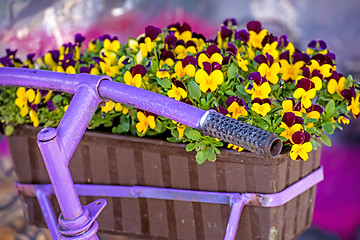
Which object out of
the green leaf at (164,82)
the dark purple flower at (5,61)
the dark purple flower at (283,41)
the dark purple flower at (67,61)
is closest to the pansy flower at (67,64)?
the dark purple flower at (67,61)

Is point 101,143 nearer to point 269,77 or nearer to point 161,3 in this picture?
point 269,77

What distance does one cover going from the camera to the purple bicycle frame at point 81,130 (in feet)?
2.12

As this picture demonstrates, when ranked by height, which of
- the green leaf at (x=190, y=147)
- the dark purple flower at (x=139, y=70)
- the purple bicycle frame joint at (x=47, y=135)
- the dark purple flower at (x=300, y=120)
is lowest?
the green leaf at (x=190, y=147)

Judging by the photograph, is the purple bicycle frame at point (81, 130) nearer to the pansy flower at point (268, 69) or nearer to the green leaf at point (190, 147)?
the green leaf at point (190, 147)

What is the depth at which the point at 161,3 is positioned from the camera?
232cm

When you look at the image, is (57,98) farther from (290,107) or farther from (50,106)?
(290,107)

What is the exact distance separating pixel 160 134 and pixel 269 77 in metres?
0.23

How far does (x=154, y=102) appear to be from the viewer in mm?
659

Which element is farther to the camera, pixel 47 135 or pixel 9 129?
pixel 9 129

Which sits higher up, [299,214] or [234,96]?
[234,96]

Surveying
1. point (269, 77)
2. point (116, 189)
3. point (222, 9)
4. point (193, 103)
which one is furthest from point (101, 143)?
point (222, 9)

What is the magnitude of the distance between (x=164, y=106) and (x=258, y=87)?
235 millimetres

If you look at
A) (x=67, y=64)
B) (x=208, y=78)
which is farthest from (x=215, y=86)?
(x=67, y=64)

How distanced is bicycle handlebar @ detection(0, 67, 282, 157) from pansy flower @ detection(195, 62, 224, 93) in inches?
6.7
